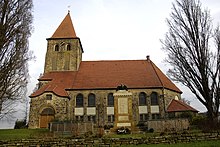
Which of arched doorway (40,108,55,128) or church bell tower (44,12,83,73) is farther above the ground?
church bell tower (44,12,83,73)

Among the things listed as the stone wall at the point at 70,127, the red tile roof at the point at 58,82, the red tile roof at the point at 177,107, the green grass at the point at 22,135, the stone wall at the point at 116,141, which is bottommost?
the stone wall at the point at 116,141

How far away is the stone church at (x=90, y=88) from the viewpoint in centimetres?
2925

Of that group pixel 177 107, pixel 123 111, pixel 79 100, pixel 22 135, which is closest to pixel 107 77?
pixel 79 100

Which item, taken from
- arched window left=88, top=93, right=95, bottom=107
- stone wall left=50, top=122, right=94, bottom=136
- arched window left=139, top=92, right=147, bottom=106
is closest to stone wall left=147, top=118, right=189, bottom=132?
stone wall left=50, top=122, right=94, bottom=136

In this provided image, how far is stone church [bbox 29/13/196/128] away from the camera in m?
29.2

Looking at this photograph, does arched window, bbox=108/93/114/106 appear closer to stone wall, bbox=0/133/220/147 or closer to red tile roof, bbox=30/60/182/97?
red tile roof, bbox=30/60/182/97

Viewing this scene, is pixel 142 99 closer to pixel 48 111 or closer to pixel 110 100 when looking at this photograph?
pixel 110 100

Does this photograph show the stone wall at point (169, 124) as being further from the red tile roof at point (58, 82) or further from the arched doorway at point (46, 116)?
the red tile roof at point (58, 82)

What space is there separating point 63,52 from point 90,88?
7977 millimetres

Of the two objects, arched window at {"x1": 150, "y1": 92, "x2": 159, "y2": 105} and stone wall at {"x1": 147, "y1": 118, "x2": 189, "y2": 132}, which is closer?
stone wall at {"x1": 147, "y1": 118, "x2": 189, "y2": 132}

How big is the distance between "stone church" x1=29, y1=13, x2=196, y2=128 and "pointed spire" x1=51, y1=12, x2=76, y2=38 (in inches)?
6.0

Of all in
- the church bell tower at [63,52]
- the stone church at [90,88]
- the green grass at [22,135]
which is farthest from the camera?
the church bell tower at [63,52]

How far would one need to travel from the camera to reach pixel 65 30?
38.5 m

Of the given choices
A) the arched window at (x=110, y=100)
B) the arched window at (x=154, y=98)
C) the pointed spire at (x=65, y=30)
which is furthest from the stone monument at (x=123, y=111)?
the pointed spire at (x=65, y=30)
